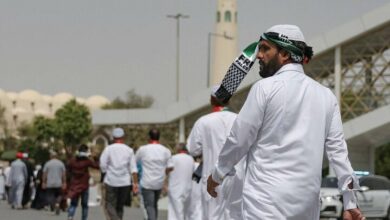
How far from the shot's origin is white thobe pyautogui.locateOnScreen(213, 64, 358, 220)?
675 cm

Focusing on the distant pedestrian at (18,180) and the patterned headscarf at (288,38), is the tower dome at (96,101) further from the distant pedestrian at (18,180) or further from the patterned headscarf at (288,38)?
the patterned headscarf at (288,38)

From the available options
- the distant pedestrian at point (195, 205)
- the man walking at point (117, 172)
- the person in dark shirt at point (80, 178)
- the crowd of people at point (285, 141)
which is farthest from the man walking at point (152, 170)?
the crowd of people at point (285, 141)

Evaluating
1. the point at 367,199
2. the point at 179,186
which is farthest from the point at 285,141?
the point at 367,199

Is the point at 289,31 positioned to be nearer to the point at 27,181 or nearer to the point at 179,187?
the point at 179,187

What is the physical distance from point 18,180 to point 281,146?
2813 cm

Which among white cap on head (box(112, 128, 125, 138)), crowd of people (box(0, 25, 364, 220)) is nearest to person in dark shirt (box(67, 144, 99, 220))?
white cap on head (box(112, 128, 125, 138))

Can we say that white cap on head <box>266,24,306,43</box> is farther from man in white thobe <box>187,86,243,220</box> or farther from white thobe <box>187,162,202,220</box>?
white thobe <box>187,162,202,220</box>

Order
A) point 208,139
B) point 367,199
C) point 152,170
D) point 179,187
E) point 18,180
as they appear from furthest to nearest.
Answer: point 18,180, point 367,199, point 179,187, point 152,170, point 208,139

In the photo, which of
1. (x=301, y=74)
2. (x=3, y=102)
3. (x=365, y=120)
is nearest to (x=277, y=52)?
(x=301, y=74)

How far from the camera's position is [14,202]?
3438 centimetres

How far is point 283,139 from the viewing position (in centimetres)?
686

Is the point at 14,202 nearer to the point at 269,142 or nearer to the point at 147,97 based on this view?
the point at 269,142

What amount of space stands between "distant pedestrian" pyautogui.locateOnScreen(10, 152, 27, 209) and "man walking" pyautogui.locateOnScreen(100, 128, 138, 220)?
15601 millimetres

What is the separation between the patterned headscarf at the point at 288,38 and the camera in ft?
23.2
